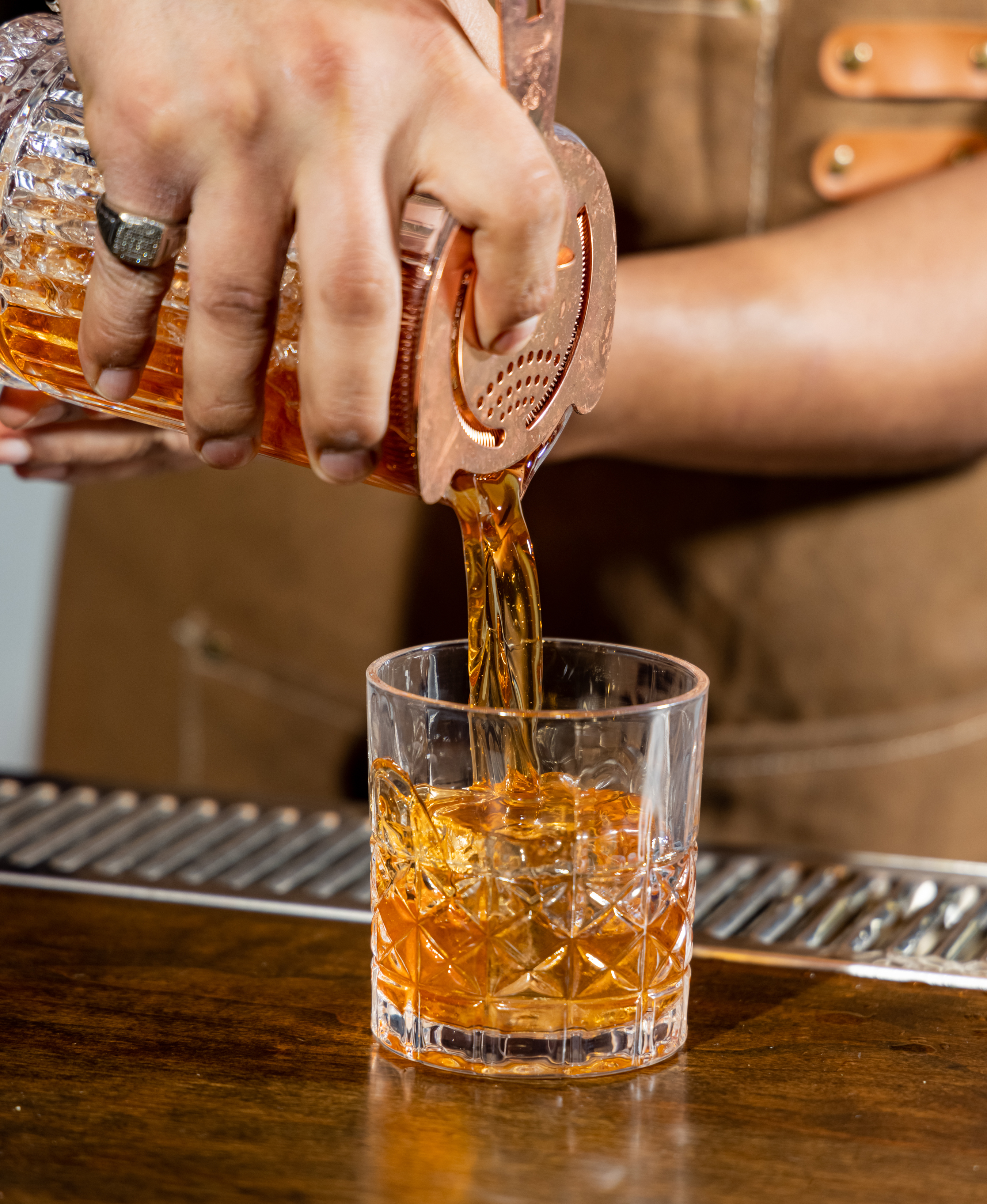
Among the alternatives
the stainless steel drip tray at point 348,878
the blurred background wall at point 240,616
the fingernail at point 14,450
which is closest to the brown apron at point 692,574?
the blurred background wall at point 240,616

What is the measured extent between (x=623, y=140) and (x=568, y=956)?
103cm

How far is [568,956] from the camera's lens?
768 mm

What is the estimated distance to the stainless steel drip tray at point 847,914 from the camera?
0.92 meters

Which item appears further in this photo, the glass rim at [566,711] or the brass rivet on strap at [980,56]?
the brass rivet on strap at [980,56]

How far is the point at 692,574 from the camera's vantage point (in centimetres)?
166

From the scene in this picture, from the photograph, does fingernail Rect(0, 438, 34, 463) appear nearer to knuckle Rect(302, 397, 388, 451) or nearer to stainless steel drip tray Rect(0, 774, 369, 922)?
stainless steel drip tray Rect(0, 774, 369, 922)

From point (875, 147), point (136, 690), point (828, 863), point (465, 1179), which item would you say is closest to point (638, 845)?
point (465, 1179)

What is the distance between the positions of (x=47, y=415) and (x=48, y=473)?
0.33 ft

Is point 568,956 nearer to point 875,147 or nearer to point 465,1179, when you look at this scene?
point 465,1179

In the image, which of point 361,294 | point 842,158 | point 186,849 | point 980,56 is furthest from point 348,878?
point 980,56

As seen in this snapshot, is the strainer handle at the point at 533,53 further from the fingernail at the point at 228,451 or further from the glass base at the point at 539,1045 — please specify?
the glass base at the point at 539,1045

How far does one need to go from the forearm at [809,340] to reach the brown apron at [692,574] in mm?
179

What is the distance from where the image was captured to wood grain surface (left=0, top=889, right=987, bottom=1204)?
66 centimetres

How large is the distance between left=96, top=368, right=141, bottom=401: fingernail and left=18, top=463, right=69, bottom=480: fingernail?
442 millimetres
